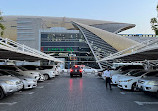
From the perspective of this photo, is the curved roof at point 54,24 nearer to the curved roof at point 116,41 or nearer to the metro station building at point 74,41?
the metro station building at point 74,41

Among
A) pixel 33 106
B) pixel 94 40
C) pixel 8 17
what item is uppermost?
pixel 8 17

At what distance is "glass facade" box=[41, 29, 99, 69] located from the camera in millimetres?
61406

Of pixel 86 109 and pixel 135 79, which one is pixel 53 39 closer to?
pixel 135 79

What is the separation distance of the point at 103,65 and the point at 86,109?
3726 centimetres

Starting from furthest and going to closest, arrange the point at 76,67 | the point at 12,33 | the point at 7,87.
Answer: the point at 12,33, the point at 76,67, the point at 7,87

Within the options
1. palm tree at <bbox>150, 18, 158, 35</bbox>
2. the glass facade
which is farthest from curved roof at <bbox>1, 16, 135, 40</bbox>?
palm tree at <bbox>150, 18, 158, 35</bbox>

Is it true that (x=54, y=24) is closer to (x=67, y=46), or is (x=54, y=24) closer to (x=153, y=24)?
(x=67, y=46)

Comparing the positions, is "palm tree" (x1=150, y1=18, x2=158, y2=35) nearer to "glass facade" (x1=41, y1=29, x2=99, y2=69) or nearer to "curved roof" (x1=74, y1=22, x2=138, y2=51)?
"curved roof" (x1=74, y1=22, x2=138, y2=51)

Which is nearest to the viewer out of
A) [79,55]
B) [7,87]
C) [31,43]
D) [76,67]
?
[7,87]

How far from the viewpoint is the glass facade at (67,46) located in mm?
61406

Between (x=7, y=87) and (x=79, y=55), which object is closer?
(x=7, y=87)

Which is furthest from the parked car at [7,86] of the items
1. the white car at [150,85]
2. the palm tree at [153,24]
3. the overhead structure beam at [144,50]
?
the palm tree at [153,24]

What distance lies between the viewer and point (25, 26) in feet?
240

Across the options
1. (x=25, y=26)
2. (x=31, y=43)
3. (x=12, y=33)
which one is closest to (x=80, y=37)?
(x=31, y=43)
